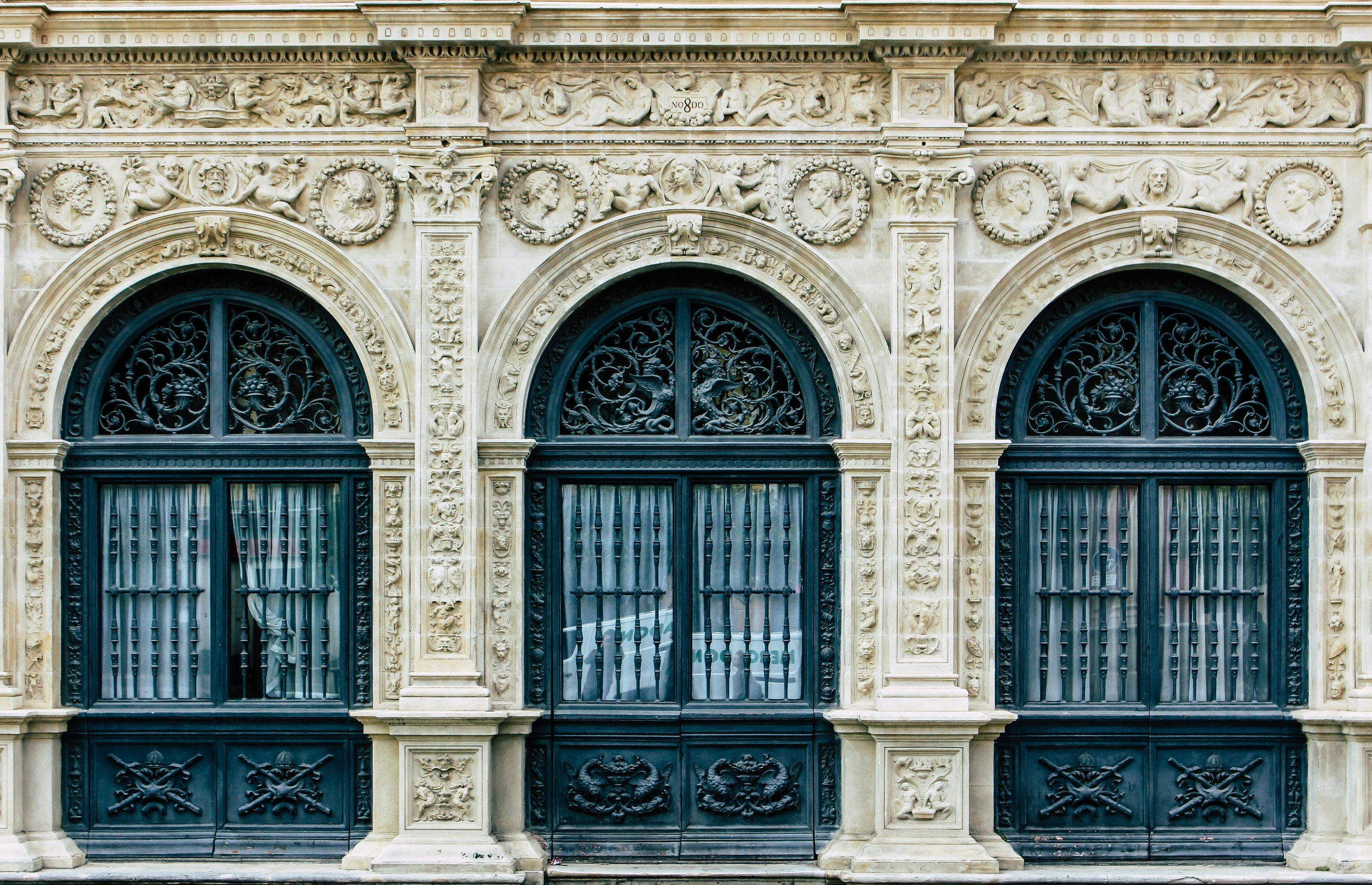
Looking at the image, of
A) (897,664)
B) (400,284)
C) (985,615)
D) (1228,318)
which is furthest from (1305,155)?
(400,284)

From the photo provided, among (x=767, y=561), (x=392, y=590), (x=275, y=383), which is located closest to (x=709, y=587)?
(x=767, y=561)

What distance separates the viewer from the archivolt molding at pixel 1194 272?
11211mm

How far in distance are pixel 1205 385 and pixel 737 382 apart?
3.52m

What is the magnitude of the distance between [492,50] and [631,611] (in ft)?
14.0

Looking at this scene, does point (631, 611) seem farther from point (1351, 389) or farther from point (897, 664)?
point (1351, 389)

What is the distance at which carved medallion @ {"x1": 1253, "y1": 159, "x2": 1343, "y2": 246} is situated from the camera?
36.9 ft

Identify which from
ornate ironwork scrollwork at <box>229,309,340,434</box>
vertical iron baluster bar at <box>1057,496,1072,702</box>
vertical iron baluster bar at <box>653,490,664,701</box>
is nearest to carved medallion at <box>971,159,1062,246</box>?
vertical iron baluster bar at <box>1057,496,1072,702</box>

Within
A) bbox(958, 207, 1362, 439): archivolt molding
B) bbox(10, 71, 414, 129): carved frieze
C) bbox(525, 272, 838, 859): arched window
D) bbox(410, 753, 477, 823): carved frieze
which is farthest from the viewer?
bbox(525, 272, 838, 859): arched window

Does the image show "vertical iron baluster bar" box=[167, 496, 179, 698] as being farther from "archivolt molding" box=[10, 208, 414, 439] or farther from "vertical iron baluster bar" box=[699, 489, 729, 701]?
"vertical iron baluster bar" box=[699, 489, 729, 701]

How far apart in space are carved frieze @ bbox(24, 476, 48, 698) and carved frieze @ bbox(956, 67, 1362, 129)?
7.47 m

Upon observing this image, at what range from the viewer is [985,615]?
11203mm

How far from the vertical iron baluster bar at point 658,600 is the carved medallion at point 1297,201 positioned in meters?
4.97

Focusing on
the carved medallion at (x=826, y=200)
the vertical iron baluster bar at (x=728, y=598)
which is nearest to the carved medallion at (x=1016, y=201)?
the carved medallion at (x=826, y=200)

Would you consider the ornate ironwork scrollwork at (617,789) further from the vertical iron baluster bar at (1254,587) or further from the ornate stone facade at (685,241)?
the vertical iron baluster bar at (1254,587)
